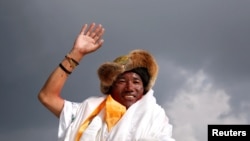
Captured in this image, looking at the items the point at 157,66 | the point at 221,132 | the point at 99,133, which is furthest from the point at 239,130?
the point at 99,133

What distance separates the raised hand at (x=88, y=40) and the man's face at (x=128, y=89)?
364 mm

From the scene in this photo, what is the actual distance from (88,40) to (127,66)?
43 cm

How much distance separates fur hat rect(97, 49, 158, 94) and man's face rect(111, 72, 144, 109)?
0.17 feet

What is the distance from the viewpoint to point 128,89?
155 inches

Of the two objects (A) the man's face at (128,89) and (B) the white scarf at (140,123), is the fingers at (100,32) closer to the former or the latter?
(A) the man's face at (128,89)

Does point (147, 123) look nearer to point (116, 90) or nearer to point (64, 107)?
point (116, 90)

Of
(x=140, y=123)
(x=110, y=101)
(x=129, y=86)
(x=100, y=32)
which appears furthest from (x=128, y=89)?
(x=100, y=32)

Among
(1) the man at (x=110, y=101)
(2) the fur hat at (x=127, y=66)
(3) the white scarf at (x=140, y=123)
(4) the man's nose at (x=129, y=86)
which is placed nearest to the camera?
(3) the white scarf at (x=140, y=123)

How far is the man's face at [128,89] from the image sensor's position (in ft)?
12.9

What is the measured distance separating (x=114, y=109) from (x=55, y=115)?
1.78ft

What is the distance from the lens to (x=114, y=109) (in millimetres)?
3906

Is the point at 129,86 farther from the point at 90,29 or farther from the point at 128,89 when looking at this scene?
the point at 90,29

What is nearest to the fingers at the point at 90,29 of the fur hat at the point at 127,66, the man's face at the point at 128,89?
the fur hat at the point at 127,66

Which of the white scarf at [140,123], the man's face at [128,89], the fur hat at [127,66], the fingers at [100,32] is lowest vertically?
the white scarf at [140,123]
